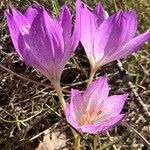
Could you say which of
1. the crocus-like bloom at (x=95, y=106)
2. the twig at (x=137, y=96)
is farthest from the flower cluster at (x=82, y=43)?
the twig at (x=137, y=96)

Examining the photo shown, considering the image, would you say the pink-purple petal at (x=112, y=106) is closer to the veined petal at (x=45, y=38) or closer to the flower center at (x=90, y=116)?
the flower center at (x=90, y=116)

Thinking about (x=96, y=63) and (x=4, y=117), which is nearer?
(x=96, y=63)

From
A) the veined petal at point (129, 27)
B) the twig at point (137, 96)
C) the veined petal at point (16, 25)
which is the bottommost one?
the twig at point (137, 96)

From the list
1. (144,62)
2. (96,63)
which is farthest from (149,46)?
(96,63)

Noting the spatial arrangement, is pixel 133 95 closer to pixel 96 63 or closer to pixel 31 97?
pixel 31 97

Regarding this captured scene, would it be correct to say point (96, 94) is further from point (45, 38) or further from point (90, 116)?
point (45, 38)

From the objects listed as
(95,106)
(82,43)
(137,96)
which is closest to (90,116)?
(95,106)
